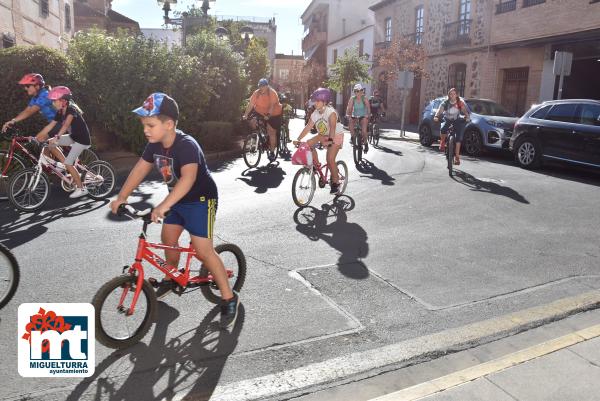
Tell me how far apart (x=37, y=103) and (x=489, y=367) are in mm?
7008

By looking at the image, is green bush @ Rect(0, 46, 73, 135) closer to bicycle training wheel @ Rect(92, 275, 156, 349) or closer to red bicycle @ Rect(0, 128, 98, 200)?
red bicycle @ Rect(0, 128, 98, 200)

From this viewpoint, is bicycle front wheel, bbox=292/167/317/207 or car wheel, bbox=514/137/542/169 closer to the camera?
bicycle front wheel, bbox=292/167/317/207

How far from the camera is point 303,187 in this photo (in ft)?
24.4

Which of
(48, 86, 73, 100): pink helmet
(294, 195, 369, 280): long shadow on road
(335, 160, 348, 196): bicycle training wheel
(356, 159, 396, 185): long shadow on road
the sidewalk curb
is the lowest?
the sidewalk curb

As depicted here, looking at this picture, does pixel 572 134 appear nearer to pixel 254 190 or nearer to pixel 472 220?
pixel 472 220

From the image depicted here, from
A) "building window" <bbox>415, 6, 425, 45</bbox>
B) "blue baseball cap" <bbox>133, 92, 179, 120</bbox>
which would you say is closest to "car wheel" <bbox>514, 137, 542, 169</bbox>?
"blue baseball cap" <bbox>133, 92, 179, 120</bbox>

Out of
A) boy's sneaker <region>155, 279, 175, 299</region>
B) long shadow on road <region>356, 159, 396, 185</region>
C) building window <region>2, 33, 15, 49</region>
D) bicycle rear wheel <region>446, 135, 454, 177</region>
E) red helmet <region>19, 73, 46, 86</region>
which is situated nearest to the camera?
boy's sneaker <region>155, 279, 175, 299</region>

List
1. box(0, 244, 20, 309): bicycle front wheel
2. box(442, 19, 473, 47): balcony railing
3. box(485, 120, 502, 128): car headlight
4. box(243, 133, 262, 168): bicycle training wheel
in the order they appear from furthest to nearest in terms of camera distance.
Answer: box(442, 19, 473, 47): balcony railing → box(485, 120, 502, 128): car headlight → box(243, 133, 262, 168): bicycle training wheel → box(0, 244, 20, 309): bicycle front wheel

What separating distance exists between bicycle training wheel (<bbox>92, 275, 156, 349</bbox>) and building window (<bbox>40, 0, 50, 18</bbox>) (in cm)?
2340

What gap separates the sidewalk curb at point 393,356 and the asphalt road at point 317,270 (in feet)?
0.22

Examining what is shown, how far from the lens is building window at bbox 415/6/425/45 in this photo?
2908cm

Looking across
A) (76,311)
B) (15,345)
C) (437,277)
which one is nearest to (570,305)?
(437,277)

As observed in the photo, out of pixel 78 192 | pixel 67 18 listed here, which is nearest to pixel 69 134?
pixel 78 192

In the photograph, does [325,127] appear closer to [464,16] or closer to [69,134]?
[69,134]
